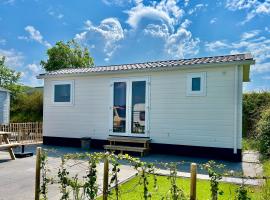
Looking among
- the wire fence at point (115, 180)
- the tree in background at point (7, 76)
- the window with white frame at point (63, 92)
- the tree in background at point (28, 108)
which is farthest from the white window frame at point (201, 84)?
the tree in background at point (7, 76)

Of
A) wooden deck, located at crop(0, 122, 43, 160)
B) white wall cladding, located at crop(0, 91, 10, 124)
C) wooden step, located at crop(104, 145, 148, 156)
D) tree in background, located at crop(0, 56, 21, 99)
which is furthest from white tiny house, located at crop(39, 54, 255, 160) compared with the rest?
tree in background, located at crop(0, 56, 21, 99)

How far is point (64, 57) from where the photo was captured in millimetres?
25109

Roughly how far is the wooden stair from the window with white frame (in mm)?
2627

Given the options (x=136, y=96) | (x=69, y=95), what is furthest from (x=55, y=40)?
(x=136, y=96)

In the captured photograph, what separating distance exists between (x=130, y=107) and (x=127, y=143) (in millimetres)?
1294

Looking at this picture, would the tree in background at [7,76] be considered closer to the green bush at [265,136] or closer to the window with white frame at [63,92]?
the window with white frame at [63,92]

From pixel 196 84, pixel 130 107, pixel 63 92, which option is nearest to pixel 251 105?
pixel 196 84

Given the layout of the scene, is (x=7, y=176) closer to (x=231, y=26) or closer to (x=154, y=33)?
(x=231, y=26)

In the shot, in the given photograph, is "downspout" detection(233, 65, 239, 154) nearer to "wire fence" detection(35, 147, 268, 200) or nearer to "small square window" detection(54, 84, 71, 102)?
"wire fence" detection(35, 147, 268, 200)

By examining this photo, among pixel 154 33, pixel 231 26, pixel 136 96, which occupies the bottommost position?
pixel 136 96

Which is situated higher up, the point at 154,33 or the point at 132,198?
the point at 154,33

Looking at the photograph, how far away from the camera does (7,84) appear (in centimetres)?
2602

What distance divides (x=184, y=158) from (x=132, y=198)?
4092 mm

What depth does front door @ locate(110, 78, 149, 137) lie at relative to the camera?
9070 millimetres
